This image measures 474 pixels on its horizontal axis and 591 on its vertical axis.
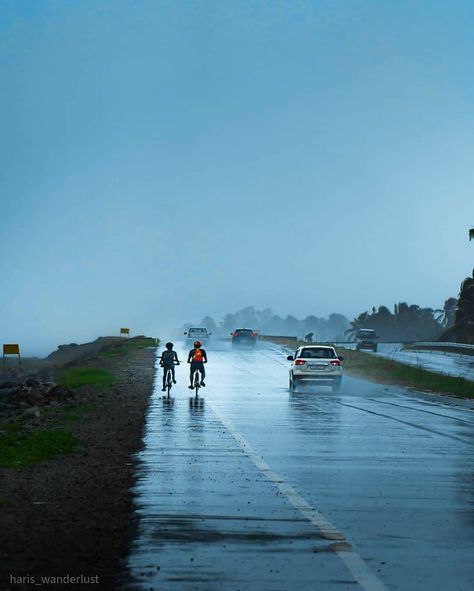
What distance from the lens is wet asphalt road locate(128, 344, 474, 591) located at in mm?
8609

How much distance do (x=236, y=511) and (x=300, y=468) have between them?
4.47 meters

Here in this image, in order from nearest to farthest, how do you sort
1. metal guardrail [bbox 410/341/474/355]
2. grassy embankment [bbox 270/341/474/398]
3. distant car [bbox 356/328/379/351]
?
grassy embankment [bbox 270/341/474/398], metal guardrail [bbox 410/341/474/355], distant car [bbox 356/328/379/351]

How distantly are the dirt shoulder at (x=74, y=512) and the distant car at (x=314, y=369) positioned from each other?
1729cm

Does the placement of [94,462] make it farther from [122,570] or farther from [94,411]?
[94,411]

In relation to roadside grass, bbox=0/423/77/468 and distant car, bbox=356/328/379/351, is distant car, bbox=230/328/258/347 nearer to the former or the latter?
distant car, bbox=356/328/379/351

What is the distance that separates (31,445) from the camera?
64.8ft

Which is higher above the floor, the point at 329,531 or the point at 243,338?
the point at 243,338

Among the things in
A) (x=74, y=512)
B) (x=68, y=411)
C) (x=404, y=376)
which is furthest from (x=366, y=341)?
(x=74, y=512)

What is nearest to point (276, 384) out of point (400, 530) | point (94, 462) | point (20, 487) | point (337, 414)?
point (337, 414)

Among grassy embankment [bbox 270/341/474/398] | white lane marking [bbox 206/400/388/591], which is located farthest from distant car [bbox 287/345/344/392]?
→ white lane marking [bbox 206/400/388/591]

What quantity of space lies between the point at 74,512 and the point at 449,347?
82.7m

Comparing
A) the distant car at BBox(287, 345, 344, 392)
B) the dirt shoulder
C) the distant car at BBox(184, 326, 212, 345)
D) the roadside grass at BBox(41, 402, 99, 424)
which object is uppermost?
the distant car at BBox(184, 326, 212, 345)

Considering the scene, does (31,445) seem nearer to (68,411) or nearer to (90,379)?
(68,411)

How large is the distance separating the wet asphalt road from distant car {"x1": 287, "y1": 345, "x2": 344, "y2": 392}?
14477 mm
